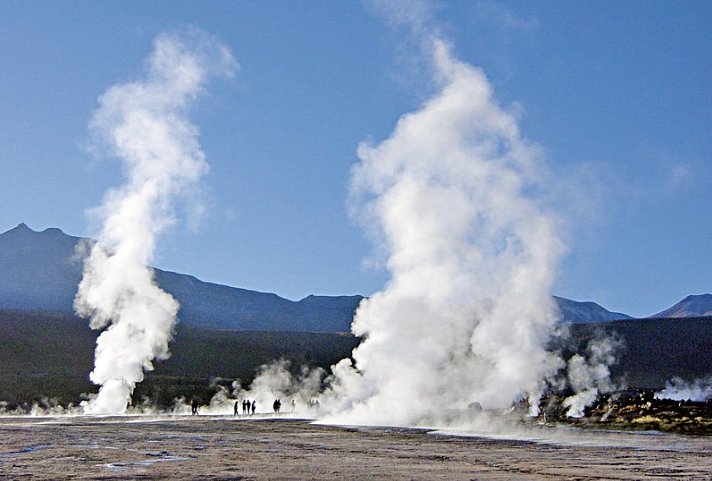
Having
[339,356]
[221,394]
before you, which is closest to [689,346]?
[339,356]

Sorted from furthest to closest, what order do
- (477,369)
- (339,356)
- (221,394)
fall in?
(339,356)
(221,394)
(477,369)

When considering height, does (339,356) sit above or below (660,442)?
above

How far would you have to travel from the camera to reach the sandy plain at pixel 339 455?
1969cm

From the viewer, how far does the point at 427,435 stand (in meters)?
36.2

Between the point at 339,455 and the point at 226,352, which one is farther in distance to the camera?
the point at 226,352

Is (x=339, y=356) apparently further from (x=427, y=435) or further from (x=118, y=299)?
(x=427, y=435)

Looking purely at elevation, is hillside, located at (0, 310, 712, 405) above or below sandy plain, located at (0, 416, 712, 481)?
above

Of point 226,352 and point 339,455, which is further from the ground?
point 226,352

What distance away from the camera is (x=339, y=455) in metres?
25.5

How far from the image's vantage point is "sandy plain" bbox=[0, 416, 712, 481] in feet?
64.6

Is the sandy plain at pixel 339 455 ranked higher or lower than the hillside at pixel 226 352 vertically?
lower

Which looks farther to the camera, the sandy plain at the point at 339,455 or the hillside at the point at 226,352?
the hillside at the point at 226,352

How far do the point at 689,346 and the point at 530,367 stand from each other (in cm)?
10453

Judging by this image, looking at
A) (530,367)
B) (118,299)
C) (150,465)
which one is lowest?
(150,465)
